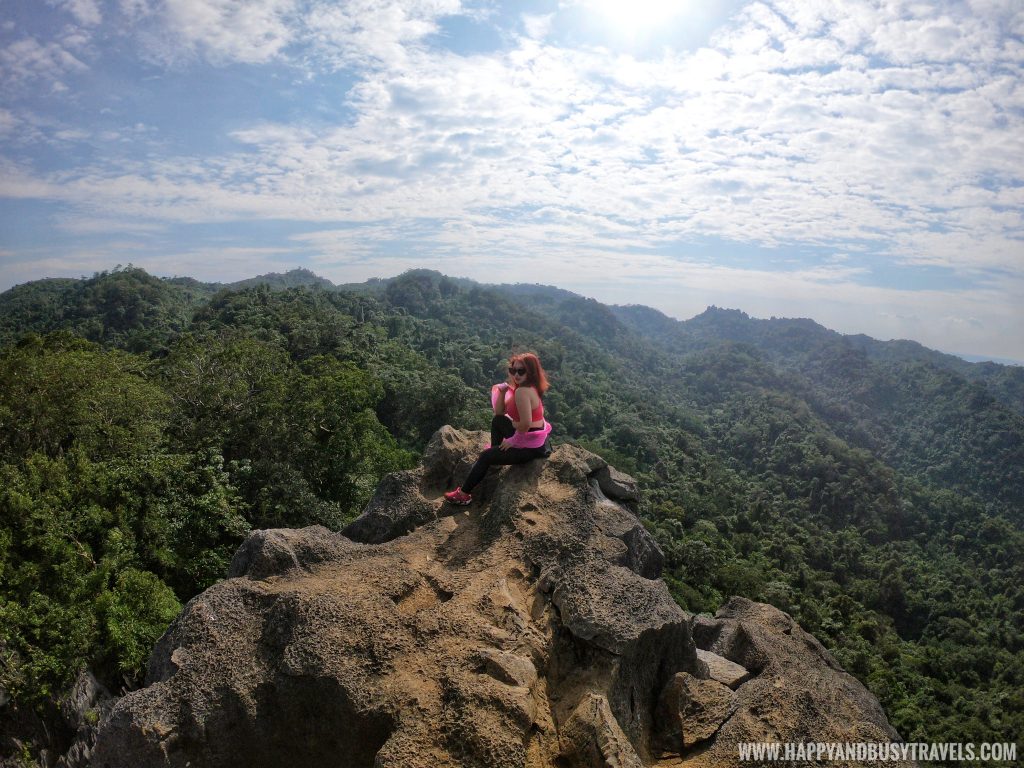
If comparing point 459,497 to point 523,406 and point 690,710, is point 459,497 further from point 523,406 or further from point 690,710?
point 690,710

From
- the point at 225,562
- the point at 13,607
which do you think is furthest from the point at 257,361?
the point at 13,607

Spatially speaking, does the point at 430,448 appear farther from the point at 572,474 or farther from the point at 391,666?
the point at 391,666

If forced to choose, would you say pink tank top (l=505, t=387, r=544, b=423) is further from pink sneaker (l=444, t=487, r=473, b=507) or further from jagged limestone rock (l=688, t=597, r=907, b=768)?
jagged limestone rock (l=688, t=597, r=907, b=768)

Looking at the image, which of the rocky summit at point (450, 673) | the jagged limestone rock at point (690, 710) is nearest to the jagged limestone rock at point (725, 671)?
the rocky summit at point (450, 673)

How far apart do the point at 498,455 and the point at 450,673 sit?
11.8 feet

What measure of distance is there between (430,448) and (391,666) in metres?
4.84

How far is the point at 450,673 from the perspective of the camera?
5.26 meters

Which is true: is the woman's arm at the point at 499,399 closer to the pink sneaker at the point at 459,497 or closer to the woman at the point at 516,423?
the woman at the point at 516,423

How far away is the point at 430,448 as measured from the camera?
33.2 ft

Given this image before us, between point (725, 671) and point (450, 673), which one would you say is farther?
point (725, 671)

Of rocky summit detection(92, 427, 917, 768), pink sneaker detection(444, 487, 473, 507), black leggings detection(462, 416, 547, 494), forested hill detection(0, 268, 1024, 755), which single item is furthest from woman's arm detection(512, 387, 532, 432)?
forested hill detection(0, 268, 1024, 755)

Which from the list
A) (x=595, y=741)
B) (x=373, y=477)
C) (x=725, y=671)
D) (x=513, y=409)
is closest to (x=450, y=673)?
(x=595, y=741)

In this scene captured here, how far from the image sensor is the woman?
8227 mm

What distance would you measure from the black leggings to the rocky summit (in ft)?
2.82
